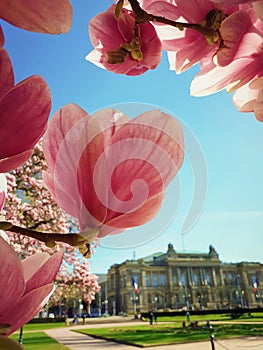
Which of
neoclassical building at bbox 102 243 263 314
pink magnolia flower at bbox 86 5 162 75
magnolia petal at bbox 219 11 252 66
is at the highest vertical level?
neoclassical building at bbox 102 243 263 314

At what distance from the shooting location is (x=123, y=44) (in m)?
0.37

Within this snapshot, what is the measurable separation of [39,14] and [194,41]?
23 centimetres

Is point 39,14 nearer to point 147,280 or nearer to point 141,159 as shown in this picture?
point 141,159

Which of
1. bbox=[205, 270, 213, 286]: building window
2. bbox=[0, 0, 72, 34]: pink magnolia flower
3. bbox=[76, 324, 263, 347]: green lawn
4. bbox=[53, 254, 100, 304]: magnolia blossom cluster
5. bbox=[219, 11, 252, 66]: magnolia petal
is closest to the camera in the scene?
bbox=[0, 0, 72, 34]: pink magnolia flower

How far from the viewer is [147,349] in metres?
8.98

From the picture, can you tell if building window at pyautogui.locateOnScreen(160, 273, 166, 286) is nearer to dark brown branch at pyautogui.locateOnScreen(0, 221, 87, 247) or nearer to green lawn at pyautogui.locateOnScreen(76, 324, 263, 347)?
Result: green lawn at pyautogui.locateOnScreen(76, 324, 263, 347)

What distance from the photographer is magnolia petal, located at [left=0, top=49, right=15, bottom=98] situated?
0.21m

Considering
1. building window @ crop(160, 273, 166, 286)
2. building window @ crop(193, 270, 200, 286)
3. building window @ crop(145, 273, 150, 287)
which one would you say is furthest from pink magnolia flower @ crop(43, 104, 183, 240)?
building window @ crop(193, 270, 200, 286)

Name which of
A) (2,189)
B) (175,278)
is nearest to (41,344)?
(2,189)

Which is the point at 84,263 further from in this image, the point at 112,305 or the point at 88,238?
the point at 112,305

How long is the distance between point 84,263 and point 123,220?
10171 mm

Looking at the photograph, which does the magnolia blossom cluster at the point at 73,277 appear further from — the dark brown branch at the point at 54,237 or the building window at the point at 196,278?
the building window at the point at 196,278

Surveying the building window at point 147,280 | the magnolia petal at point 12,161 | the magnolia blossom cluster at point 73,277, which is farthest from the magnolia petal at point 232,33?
the building window at point 147,280

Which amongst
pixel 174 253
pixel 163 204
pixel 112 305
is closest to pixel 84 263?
pixel 163 204
